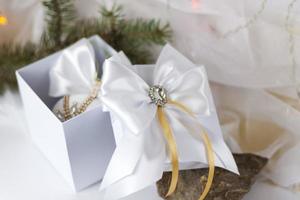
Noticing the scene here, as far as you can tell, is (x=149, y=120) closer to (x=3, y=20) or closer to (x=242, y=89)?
(x=242, y=89)

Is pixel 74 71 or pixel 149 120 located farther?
pixel 74 71

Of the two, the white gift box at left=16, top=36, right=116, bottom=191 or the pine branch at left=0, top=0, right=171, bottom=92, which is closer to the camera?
the white gift box at left=16, top=36, right=116, bottom=191

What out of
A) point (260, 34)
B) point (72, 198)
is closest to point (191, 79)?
point (260, 34)

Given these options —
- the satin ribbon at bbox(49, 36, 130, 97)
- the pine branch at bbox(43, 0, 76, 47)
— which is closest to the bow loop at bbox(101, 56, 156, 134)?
the satin ribbon at bbox(49, 36, 130, 97)

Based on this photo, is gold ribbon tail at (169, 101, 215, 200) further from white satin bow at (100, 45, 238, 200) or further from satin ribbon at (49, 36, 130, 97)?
satin ribbon at (49, 36, 130, 97)

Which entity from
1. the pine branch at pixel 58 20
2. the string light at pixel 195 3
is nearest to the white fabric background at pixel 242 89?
the string light at pixel 195 3

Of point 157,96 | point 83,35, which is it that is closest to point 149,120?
point 157,96

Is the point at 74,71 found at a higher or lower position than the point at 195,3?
lower
